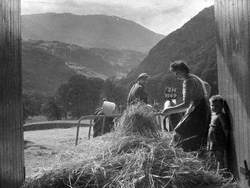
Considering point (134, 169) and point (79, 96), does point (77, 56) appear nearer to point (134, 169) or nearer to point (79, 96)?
point (79, 96)

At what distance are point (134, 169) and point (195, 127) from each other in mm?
1169

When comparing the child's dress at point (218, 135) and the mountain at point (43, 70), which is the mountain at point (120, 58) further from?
the child's dress at point (218, 135)

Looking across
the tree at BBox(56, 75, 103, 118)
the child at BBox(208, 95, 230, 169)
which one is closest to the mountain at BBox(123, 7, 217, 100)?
the tree at BBox(56, 75, 103, 118)

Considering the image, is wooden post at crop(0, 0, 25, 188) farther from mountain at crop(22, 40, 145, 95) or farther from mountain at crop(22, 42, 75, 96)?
mountain at crop(22, 42, 75, 96)

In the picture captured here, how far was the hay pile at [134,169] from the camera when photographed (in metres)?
3.79

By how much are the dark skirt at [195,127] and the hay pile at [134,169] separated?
37 cm

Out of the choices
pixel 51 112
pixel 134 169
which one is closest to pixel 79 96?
pixel 51 112

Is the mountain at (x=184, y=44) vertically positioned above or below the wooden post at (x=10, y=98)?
above

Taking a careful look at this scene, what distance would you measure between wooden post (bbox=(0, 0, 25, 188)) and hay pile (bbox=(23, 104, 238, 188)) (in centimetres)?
27

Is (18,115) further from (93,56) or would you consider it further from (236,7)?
(93,56)

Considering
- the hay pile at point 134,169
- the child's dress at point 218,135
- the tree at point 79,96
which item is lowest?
the hay pile at point 134,169

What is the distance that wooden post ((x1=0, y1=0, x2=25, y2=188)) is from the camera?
405cm

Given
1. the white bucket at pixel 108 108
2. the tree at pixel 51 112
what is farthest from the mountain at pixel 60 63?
the white bucket at pixel 108 108

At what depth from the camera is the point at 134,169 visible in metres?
3.88
